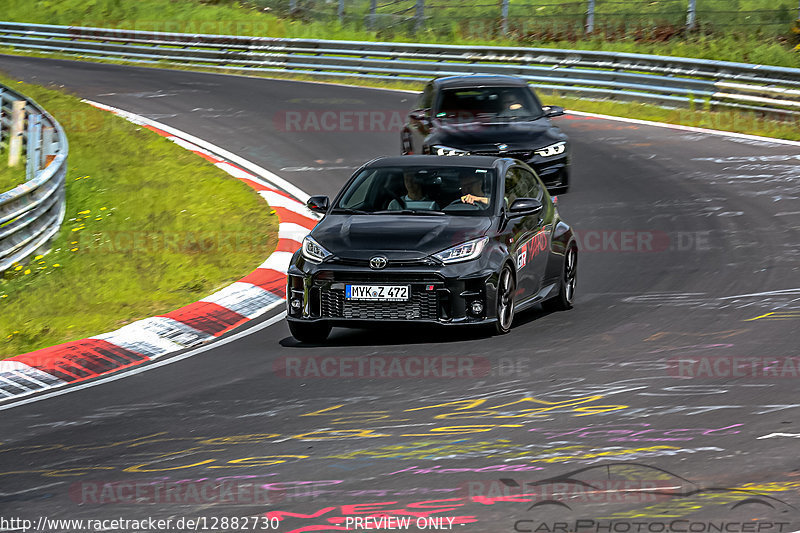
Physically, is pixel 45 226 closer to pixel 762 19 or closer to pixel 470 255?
pixel 470 255

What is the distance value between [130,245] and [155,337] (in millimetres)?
4074

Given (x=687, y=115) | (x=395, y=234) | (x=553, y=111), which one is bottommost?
(x=687, y=115)

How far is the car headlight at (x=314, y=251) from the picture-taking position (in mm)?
10438

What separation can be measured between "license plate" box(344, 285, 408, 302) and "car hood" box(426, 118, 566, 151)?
22.0 feet

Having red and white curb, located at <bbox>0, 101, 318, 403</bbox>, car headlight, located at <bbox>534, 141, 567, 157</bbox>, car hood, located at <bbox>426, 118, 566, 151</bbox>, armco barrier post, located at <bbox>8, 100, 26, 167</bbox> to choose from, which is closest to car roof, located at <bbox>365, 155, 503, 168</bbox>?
red and white curb, located at <bbox>0, 101, 318, 403</bbox>

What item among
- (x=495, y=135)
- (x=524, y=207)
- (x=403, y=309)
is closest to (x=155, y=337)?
(x=403, y=309)

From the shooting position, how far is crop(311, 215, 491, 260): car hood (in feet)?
33.7

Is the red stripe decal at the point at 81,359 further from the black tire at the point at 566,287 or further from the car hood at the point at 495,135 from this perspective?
the car hood at the point at 495,135

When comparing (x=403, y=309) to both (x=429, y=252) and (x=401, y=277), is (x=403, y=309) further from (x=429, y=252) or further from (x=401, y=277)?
(x=429, y=252)

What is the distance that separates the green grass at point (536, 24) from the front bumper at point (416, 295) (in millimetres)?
16758

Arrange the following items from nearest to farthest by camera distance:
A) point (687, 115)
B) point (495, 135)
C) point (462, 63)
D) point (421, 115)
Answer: point (495, 135) < point (421, 115) < point (687, 115) < point (462, 63)

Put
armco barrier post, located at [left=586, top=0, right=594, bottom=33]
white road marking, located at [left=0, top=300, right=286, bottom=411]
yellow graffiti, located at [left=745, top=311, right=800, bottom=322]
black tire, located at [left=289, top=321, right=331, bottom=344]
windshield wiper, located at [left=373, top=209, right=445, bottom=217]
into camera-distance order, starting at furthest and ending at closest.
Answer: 1. armco barrier post, located at [left=586, top=0, right=594, bottom=33]
2. windshield wiper, located at [left=373, top=209, right=445, bottom=217]
3. yellow graffiti, located at [left=745, top=311, right=800, bottom=322]
4. black tire, located at [left=289, top=321, right=331, bottom=344]
5. white road marking, located at [left=0, top=300, right=286, bottom=411]

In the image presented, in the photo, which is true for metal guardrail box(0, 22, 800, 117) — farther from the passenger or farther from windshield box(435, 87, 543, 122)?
the passenger

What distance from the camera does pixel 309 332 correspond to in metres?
10.7
